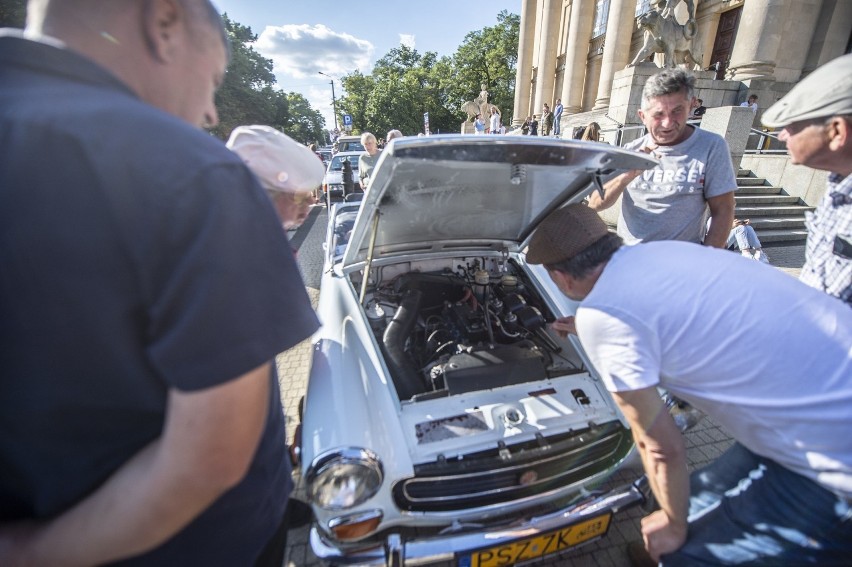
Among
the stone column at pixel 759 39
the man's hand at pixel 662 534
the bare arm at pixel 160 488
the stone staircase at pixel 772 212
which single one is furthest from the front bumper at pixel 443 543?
the stone column at pixel 759 39

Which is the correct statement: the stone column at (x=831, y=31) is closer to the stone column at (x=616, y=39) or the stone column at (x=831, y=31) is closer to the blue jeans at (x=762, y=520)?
the stone column at (x=616, y=39)

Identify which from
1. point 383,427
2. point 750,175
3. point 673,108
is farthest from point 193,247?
point 750,175

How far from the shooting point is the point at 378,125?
3597cm

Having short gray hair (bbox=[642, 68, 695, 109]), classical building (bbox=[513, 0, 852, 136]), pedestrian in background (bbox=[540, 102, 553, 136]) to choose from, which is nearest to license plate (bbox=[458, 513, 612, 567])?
short gray hair (bbox=[642, 68, 695, 109])

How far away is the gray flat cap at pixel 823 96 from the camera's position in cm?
138

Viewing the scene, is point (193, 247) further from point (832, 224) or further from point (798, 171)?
point (798, 171)

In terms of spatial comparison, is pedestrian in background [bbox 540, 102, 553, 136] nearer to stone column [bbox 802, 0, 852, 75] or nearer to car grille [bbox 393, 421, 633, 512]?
stone column [bbox 802, 0, 852, 75]

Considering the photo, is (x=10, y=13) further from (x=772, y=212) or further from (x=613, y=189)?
(x=772, y=212)

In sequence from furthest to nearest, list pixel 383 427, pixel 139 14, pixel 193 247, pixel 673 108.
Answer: pixel 673 108 < pixel 383 427 < pixel 139 14 < pixel 193 247

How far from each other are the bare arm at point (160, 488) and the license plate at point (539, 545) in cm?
127

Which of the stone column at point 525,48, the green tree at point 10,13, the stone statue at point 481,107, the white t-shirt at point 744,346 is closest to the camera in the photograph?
the white t-shirt at point 744,346

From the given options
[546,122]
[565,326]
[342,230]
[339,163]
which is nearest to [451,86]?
[546,122]

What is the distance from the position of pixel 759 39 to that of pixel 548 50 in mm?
12667

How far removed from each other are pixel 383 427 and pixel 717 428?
9.07ft
